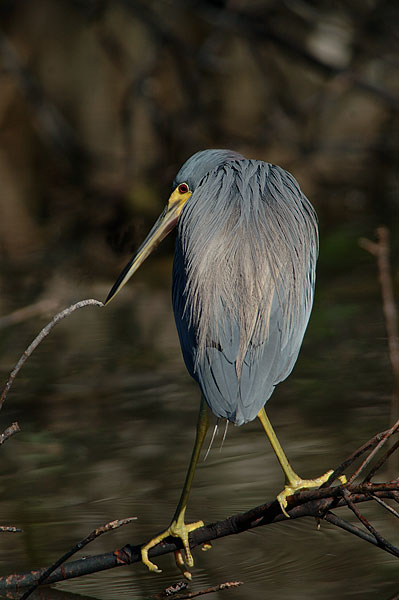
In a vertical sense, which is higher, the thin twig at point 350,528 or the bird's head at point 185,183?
the bird's head at point 185,183

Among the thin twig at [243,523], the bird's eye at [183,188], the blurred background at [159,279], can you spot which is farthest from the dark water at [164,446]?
the bird's eye at [183,188]

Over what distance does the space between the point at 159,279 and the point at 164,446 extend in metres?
3.01

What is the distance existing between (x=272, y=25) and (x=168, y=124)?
1.32 metres

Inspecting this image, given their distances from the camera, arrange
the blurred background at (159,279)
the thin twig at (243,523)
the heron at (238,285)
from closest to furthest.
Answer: the thin twig at (243,523) → the heron at (238,285) → the blurred background at (159,279)

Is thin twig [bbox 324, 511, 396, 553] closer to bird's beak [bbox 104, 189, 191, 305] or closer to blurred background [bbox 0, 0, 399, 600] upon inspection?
blurred background [bbox 0, 0, 399, 600]

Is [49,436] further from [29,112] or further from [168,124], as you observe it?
[29,112]

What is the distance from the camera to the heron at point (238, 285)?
2.50 metres

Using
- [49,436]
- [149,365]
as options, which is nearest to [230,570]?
[49,436]

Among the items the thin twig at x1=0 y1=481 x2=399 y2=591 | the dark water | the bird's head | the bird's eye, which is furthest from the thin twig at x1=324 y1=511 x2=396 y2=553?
the bird's eye

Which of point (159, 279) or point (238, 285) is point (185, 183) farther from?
point (159, 279)

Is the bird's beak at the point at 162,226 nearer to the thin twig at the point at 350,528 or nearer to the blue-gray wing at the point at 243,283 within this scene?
the blue-gray wing at the point at 243,283

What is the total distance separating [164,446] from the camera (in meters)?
4.02

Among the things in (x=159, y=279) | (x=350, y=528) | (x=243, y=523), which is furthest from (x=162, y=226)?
(x=159, y=279)

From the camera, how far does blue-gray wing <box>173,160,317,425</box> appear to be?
2.50m
